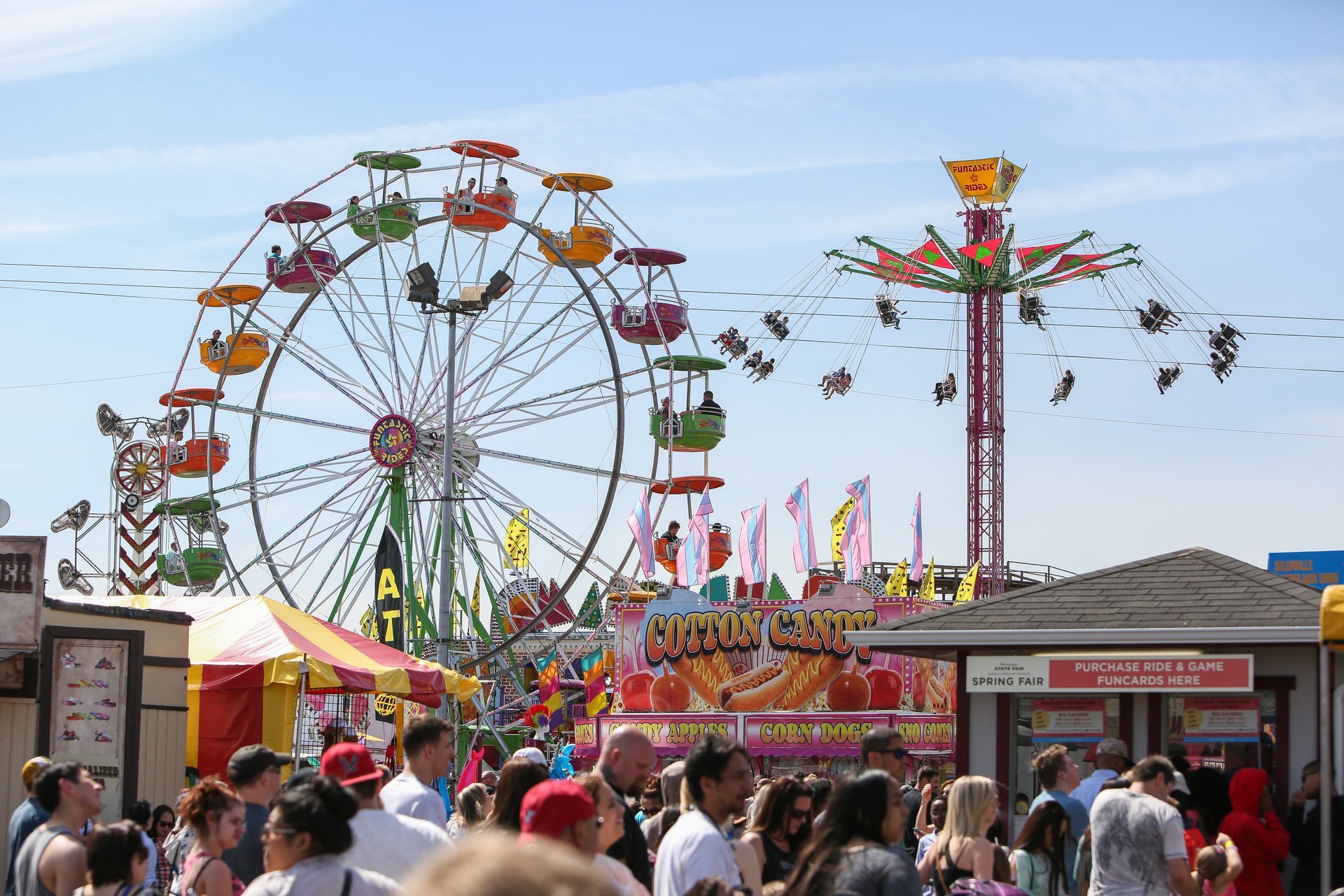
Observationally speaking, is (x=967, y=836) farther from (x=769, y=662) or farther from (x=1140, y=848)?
(x=769, y=662)

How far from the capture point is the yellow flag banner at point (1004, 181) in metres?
45.8

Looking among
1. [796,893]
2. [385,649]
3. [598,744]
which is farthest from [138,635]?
[598,744]

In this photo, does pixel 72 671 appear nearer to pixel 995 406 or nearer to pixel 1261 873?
pixel 1261 873

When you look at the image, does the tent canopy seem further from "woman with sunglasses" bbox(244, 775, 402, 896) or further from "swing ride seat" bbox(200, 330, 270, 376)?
"swing ride seat" bbox(200, 330, 270, 376)

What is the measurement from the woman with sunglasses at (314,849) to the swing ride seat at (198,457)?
25.8 metres

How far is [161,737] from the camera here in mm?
13477

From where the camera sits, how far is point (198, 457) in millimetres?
29609

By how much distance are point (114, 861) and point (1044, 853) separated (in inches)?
161

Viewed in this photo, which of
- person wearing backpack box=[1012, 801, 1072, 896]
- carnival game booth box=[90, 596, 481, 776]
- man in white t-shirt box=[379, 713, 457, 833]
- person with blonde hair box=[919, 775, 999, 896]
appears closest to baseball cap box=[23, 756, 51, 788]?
man in white t-shirt box=[379, 713, 457, 833]

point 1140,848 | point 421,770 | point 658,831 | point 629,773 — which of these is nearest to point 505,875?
point 629,773

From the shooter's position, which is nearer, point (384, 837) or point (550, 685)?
point (384, 837)

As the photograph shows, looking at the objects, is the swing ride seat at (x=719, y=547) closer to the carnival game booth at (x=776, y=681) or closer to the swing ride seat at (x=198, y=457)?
the carnival game booth at (x=776, y=681)

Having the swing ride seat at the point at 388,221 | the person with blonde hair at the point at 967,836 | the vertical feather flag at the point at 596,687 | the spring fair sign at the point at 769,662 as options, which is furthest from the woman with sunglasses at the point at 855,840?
the vertical feather flag at the point at 596,687

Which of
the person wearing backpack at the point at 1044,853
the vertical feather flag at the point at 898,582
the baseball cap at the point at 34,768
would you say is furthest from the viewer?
the vertical feather flag at the point at 898,582
